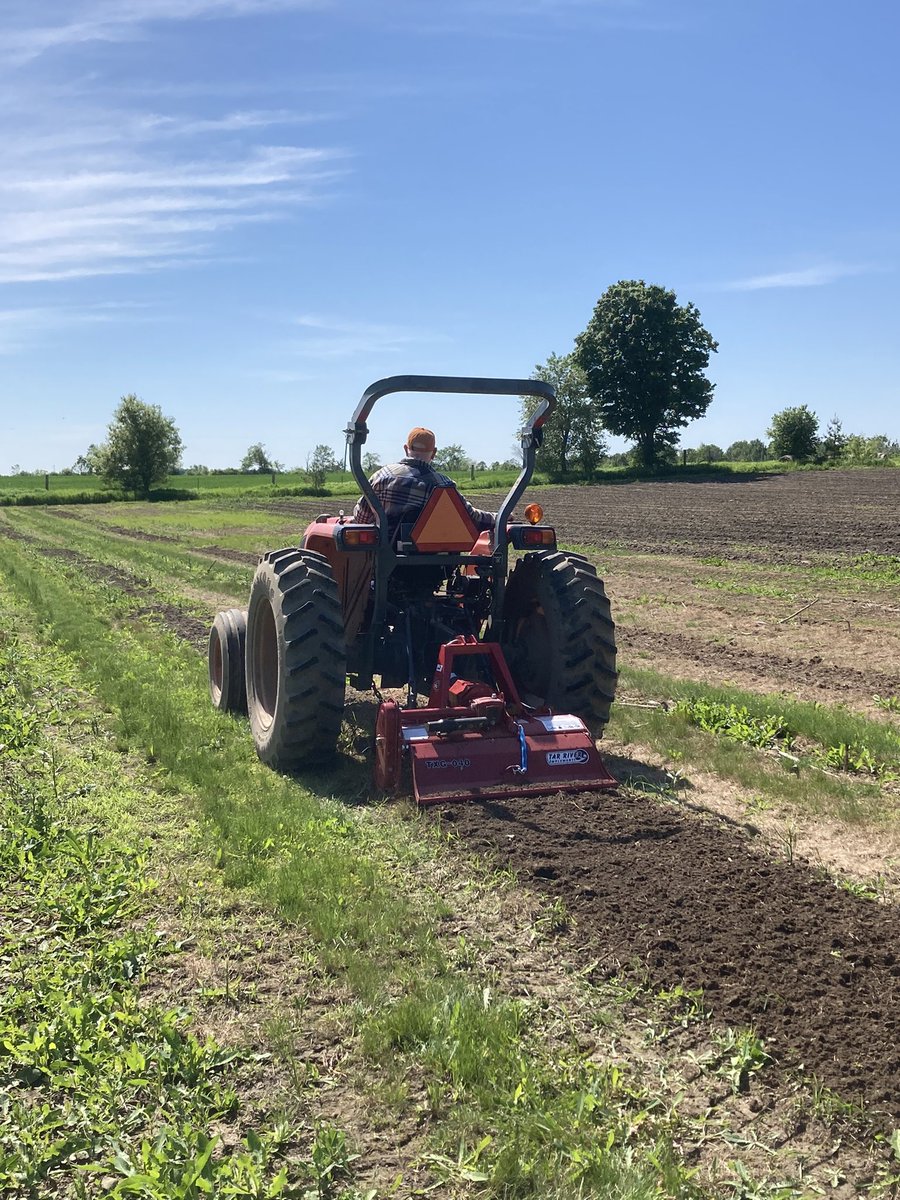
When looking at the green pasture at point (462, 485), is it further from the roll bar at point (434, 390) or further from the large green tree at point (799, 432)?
the roll bar at point (434, 390)

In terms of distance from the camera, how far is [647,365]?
59719 millimetres

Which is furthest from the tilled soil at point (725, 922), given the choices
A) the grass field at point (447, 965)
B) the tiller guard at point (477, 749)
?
the tiller guard at point (477, 749)

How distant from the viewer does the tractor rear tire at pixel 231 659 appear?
754 cm

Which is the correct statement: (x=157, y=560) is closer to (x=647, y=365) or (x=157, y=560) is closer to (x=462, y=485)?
(x=462, y=485)

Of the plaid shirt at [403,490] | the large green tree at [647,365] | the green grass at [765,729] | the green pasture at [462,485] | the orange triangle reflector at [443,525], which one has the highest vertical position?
the large green tree at [647,365]

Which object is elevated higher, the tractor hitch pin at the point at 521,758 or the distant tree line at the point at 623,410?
the distant tree line at the point at 623,410

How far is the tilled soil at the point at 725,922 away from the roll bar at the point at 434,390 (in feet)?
6.28

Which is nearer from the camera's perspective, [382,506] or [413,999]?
[413,999]

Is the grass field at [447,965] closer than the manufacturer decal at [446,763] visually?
Yes

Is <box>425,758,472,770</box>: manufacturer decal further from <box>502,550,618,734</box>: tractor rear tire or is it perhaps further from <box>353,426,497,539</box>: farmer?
<box>353,426,497,539</box>: farmer

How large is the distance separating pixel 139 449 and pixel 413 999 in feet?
207

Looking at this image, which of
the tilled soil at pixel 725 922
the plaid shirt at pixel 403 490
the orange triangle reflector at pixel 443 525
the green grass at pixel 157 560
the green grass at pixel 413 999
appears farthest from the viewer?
the green grass at pixel 157 560

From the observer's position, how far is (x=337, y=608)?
5.98 m

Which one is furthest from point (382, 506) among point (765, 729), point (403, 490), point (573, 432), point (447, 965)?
point (573, 432)
